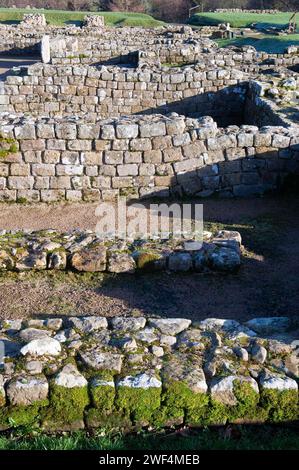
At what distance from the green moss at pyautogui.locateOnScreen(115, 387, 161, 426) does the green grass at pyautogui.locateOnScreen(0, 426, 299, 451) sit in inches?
5.3

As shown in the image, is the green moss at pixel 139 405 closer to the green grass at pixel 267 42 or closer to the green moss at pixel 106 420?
the green moss at pixel 106 420

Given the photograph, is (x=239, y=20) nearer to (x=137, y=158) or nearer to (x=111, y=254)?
(x=137, y=158)

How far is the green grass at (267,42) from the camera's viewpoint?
29.9 meters

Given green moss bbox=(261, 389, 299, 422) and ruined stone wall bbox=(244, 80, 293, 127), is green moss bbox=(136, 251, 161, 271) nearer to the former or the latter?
green moss bbox=(261, 389, 299, 422)

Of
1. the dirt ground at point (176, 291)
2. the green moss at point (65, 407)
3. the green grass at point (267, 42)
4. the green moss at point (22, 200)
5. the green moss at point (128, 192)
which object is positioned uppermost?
the green grass at point (267, 42)

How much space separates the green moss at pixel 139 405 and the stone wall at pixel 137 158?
22.7 feet

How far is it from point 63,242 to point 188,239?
1858 mm

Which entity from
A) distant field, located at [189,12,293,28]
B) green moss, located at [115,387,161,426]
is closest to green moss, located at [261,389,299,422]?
green moss, located at [115,387,161,426]

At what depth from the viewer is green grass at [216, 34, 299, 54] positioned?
29891mm

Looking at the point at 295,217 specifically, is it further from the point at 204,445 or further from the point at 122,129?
the point at 204,445

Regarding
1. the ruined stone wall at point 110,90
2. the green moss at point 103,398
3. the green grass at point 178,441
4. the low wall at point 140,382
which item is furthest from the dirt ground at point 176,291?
the ruined stone wall at point 110,90

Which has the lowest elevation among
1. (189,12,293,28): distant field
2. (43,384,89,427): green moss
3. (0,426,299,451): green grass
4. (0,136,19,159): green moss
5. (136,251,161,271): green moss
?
(136,251,161,271): green moss

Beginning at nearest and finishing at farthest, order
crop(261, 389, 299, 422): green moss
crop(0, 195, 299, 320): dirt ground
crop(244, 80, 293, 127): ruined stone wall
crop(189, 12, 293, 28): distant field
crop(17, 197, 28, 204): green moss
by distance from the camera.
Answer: crop(261, 389, 299, 422): green moss → crop(0, 195, 299, 320): dirt ground → crop(17, 197, 28, 204): green moss → crop(244, 80, 293, 127): ruined stone wall → crop(189, 12, 293, 28): distant field

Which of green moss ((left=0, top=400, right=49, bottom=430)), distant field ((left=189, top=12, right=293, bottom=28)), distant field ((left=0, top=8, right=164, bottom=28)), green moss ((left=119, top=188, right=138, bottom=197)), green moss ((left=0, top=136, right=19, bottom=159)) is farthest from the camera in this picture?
distant field ((left=0, top=8, right=164, bottom=28))
